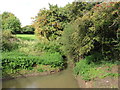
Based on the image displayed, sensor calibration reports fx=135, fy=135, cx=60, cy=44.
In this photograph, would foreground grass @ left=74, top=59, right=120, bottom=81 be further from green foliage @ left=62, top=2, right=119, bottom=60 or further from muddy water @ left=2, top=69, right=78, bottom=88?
muddy water @ left=2, top=69, right=78, bottom=88

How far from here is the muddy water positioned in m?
6.64

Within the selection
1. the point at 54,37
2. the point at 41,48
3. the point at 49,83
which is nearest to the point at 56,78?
the point at 49,83

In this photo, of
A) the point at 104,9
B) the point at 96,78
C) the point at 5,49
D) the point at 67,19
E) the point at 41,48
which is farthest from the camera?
the point at 67,19

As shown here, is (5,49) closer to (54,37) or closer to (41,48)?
(41,48)

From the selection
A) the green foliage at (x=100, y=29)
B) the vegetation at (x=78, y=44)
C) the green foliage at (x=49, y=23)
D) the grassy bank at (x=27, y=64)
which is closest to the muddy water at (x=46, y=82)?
the grassy bank at (x=27, y=64)

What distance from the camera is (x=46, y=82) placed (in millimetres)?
7148

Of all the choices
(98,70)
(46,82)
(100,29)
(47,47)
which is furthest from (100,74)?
(47,47)

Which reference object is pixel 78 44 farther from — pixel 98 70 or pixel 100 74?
pixel 100 74

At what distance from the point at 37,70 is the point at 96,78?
3945 millimetres

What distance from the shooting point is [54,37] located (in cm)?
1240

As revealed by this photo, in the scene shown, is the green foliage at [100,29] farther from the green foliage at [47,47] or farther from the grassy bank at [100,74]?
the green foliage at [47,47]

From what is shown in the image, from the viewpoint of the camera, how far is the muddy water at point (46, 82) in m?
6.64

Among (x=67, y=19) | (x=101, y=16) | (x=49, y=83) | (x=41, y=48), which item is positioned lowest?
(x=49, y=83)

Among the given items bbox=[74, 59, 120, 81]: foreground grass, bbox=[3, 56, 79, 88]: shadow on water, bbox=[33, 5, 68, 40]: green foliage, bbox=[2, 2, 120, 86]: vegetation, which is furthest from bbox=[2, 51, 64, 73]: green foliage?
bbox=[33, 5, 68, 40]: green foliage
